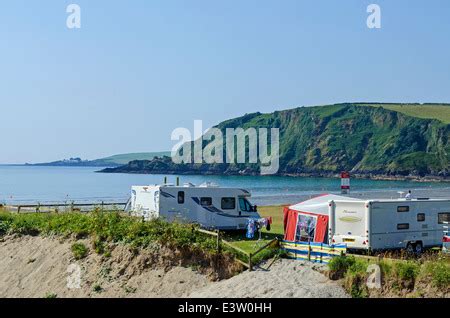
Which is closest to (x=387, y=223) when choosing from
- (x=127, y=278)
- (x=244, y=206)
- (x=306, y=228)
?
(x=306, y=228)

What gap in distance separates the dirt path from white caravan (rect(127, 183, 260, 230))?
575cm

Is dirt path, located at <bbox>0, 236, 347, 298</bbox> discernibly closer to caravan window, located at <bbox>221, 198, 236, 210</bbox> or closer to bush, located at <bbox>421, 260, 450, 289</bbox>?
bush, located at <bbox>421, 260, 450, 289</bbox>

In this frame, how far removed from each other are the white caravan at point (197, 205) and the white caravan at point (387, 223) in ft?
25.8

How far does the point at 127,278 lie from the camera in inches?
Answer: 903

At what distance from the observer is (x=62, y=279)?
2416cm

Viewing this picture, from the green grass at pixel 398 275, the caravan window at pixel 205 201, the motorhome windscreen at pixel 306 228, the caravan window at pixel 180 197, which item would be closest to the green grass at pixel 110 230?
the motorhome windscreen at pixel 306 228

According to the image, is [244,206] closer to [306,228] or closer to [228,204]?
[228,204]

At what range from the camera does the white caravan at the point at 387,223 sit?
975 inches

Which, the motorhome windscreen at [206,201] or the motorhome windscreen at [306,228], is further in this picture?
the motorhome windscreen at [206,201]

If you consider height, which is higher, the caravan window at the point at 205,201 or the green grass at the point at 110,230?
the caravan window at the point at 205,201

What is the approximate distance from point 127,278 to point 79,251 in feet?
10.7

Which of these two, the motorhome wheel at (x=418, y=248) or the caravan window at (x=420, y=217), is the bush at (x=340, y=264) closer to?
the motorhome wheel at (x=418, y=248)
